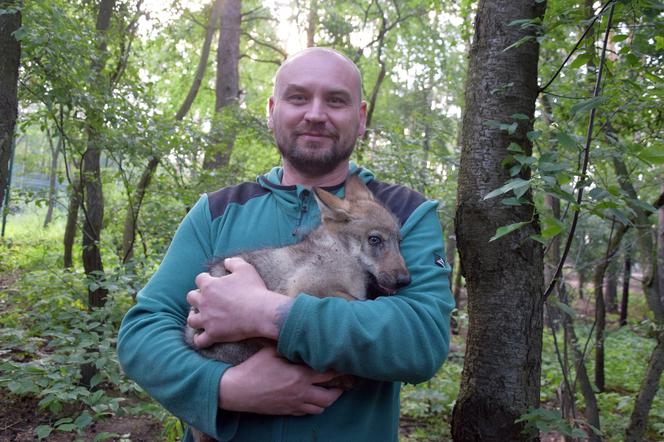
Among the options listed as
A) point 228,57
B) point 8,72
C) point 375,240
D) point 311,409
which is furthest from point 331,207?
point 228,57

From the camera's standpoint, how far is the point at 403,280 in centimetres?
240

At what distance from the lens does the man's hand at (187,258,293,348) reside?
80.4 inches

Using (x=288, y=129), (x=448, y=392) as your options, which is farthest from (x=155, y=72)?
(x=288, y=129)

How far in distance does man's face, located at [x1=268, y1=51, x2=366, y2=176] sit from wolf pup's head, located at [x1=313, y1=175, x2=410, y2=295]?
0.77 feet

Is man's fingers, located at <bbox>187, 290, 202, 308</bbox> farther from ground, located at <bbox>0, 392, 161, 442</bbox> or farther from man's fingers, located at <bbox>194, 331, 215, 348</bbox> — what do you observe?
ground, located at <bbox>0, 392, 161, 442</bbox>

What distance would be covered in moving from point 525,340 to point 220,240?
6.44 ft

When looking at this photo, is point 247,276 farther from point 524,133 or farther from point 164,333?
point 524,133

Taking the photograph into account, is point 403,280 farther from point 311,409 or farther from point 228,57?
point 228,57

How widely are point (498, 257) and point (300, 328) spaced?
5.42 ft

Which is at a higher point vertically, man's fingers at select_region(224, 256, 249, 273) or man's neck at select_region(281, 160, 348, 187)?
man's neck at select_region(281, 160, 348, 187)

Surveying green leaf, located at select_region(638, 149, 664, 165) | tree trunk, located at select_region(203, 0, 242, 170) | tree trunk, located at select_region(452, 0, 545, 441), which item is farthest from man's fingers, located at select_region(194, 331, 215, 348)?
tree trunk, located at select_region(203, 0, 242, 170)

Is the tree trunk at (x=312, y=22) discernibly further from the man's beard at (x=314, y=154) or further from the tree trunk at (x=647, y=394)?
the man's beard at (x=314, y=154)

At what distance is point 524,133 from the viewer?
3223mm

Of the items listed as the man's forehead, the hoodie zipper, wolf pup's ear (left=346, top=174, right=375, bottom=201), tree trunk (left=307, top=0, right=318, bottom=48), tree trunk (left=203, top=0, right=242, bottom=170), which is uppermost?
tree trunk (left=307, top=0, right=318, bottom=48)
